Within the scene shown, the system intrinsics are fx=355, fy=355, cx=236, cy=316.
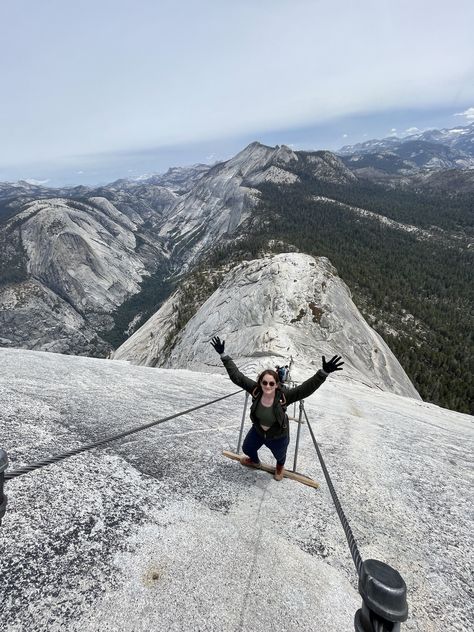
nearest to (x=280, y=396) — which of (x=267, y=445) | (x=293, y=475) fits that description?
(x=267, y=445)

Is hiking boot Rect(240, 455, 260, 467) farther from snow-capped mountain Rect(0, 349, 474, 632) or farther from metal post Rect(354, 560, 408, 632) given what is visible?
metal post Rect(354, 560, 408, 632)

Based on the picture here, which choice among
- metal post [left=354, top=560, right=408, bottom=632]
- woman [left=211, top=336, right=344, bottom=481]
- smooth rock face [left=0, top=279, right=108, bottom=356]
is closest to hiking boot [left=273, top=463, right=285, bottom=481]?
woman [left=211, top=336, right=344, bottom=481]

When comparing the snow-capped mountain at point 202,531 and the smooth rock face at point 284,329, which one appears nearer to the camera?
the snow-capped mountain at point 202,531

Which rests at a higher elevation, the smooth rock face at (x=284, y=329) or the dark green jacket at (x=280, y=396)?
the dark green jacket at (x=280, y=396)

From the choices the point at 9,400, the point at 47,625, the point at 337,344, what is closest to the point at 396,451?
the point at 47,625

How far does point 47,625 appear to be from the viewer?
4688mm

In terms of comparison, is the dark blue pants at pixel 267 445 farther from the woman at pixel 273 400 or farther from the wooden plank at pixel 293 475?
the wooden plank at pixel 293 475

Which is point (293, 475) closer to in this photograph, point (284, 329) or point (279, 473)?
point (279, 473)

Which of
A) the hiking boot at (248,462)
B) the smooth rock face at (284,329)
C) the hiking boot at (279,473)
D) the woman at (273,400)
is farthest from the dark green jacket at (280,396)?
the smooth rock face at (284,329)

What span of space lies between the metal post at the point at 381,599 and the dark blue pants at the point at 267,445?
4463mm

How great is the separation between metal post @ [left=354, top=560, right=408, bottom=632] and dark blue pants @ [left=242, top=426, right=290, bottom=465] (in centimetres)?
446

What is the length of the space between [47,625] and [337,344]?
127 ft

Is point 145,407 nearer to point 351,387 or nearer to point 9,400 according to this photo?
point 9,400

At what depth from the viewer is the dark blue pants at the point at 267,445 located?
805 centimetres
